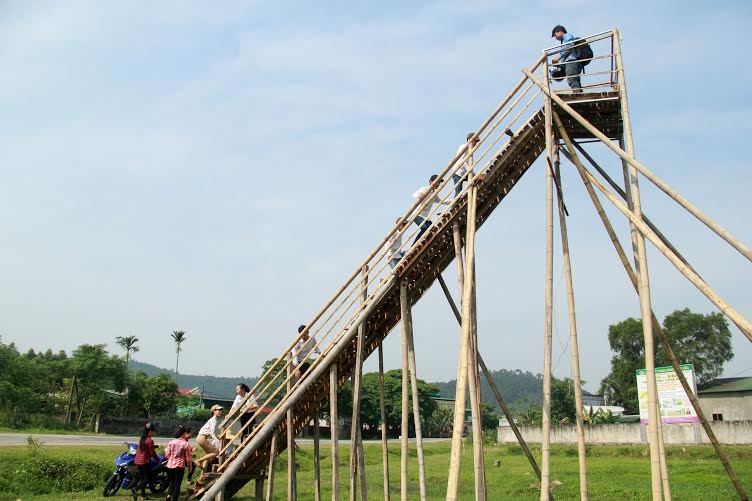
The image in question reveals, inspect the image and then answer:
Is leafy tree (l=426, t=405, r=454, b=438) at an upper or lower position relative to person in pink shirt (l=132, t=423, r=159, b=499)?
lower

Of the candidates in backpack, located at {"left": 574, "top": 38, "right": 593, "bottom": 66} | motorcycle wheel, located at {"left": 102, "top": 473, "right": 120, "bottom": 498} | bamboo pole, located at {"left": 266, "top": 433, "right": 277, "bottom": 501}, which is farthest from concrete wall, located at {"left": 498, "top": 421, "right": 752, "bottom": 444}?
motorcycle wheel, located at {"left": 102, "top": 473, "right": 120, "bottom": 498}

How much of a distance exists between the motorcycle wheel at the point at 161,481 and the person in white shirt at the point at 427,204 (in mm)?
8918

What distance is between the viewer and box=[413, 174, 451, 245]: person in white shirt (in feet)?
42.2

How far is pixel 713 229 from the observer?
8781mm

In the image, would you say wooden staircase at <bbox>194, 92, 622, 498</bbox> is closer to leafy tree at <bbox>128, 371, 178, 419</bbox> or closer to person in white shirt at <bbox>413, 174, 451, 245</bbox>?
person in white shirt at <bbox>413, 174, 451, 245</bbox>

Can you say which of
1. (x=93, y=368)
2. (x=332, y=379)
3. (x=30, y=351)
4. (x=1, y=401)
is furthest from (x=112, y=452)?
(x=30, y=351)

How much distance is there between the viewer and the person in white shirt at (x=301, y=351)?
13981mm

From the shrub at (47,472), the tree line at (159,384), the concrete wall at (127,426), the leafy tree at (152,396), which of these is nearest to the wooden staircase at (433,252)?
the shrub at (47,472)

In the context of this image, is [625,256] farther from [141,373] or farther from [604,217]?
[141,373]

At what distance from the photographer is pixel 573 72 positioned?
12.3 metres

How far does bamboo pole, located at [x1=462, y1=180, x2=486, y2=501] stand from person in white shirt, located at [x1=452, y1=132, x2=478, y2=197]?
545 millimetres

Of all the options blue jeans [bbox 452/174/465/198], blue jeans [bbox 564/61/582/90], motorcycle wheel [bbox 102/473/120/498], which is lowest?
motorcycle wheel [bbox 102/473/120/498]

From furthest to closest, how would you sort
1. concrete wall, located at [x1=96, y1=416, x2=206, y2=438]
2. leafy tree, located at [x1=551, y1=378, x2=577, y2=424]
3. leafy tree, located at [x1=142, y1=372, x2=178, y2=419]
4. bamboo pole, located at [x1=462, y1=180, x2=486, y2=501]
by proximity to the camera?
1. leafy tree, located at [x1=551, y1=378, x2=577, y2=424]
2. leafy tree, located at [x1=142, y1=372, x2=178, y2=419]
3. concrete wall, located at [x1=96, y1=416, x2=206, y2=438]
4. bamboo pole, located at [x1=462, y1=180, x2=486, y2=501]

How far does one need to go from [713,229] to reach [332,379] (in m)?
7.71
